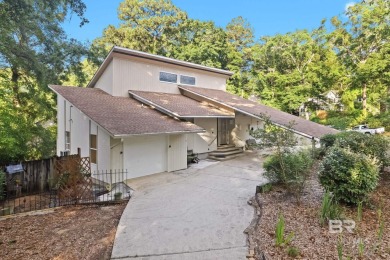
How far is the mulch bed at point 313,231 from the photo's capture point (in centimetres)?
448

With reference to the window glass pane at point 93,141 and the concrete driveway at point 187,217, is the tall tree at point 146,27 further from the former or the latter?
the concrete driveway at point 187,217

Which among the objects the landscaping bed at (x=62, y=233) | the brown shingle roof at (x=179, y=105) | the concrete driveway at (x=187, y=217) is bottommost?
the landscaping bed at (x=62, y=233)

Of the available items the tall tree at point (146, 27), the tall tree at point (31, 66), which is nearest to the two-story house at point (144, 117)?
the tall tree at point (31, 66)

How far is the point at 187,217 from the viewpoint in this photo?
6586 millimetres

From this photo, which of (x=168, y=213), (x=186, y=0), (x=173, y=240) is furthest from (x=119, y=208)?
(x=186, y=0)

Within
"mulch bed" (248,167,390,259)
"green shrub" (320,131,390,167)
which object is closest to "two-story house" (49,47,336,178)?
"green shrub" (320,131,390,167)

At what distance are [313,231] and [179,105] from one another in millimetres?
10574

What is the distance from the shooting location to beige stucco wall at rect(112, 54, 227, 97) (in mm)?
14484

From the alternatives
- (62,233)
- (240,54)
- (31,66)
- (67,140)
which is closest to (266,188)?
(62,233)

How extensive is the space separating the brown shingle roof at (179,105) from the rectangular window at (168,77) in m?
1.14

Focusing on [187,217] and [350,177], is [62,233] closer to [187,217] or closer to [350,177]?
[187,217]

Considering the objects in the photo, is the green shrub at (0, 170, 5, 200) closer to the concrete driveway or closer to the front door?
the concrete driveway

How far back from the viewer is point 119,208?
25.3 ft

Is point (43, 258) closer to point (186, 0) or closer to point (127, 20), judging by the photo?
point (186, 0)
